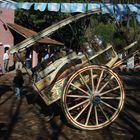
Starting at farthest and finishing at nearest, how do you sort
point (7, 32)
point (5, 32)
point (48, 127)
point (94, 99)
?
point (7, 32) < point (5, 32) < point (48, 127) < point (94, 99)

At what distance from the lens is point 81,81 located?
426 inches

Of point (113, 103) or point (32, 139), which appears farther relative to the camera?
point (113, 103)

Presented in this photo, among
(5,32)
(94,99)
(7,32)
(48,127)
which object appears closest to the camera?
(94,99)

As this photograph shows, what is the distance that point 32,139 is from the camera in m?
9.98

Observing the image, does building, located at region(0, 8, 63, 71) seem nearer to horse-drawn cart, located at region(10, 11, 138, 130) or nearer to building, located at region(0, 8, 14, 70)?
building, located at region(0, 8, 14, 70)

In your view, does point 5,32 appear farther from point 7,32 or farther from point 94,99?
point 94,99

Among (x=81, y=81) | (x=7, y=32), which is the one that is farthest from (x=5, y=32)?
(x=81, y=81)

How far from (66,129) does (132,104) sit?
4794mm

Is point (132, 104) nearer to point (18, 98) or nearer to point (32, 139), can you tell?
point (18, 98)

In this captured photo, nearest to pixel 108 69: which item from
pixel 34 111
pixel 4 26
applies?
pixel 34 111

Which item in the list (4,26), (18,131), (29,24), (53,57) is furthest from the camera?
(29,24)

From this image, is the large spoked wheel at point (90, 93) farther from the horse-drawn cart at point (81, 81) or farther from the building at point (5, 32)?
the building at point (5, 32)

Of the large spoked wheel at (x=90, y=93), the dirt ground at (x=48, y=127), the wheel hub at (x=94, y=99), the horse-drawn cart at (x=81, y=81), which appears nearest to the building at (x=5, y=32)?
the dirt ground at (x=48, y=127)

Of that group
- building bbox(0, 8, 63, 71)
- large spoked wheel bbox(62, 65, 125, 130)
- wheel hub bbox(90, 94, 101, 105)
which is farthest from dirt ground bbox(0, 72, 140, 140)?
building bbox(0, 8, 63, 71)
